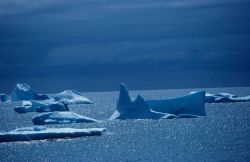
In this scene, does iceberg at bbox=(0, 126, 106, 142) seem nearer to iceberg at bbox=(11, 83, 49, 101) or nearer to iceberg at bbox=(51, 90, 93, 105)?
iceberg at bbox=(51, 90, 93, 105)

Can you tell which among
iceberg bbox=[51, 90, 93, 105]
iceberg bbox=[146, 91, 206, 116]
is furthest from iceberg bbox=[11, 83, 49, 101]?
iceberg bbox=[146, 91, 206, 116]

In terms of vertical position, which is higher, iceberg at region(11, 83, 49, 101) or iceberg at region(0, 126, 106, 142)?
iceberg at region(11, 83, 49, 101)

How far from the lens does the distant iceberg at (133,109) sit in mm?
43969

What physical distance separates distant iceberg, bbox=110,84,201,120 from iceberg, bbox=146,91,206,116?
17.5 inches

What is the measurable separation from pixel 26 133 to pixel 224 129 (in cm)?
1813

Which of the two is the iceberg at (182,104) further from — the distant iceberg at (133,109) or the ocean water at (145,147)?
the ocean water at (145,147)

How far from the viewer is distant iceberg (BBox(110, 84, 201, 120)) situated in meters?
44.0

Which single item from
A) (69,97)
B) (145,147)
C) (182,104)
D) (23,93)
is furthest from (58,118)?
(69,97)

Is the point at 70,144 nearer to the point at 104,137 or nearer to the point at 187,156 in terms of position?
the point at 104,137

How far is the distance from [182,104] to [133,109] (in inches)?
165

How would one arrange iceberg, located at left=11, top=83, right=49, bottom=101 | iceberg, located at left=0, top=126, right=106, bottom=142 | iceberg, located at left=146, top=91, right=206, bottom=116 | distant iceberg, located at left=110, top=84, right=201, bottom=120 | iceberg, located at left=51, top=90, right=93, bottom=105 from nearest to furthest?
iceberg, located at left=0, top=126, right=106, bottom=142 → distant iceberg, located at left=110, top=84, right=201, bottom=120 → iceberg, located at left=146, top=91, right=206, bottom=116 → iceberg, located at left=51, top=90, right=93, bottom=105 → iceberg, located at left=11, top=83, right=49, bottom=101

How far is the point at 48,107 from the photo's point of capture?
60500 millimetres

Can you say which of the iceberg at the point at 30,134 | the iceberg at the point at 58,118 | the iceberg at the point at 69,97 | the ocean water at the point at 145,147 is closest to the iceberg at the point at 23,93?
the iceberg at the point at 69,97

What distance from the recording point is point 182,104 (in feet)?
153
